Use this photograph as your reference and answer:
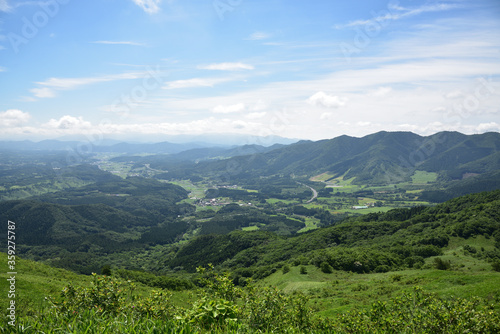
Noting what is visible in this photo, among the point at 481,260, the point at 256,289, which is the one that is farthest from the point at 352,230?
the point at 256,289

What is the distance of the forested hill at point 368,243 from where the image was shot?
202 ft

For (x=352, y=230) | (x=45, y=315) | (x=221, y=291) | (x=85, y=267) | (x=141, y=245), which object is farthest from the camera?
(x=141, y=245)

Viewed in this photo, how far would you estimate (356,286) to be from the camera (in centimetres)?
4066

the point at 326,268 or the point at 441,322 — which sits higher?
the point at 441,322

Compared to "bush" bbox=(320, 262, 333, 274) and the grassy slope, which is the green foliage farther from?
"bush" bbox=(320, 262, 333, 274)

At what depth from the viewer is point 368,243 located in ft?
293

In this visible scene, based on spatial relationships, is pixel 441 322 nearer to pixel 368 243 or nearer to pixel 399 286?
pixel 399 286

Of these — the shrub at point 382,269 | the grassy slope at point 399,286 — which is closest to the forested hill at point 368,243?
the shrub at point 382,269

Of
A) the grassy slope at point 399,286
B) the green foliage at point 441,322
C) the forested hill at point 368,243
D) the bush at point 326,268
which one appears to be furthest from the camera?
the forested hill at point 368,243

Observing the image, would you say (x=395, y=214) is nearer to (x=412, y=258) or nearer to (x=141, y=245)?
(x=412, y=258)

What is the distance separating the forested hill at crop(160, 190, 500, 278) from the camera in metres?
61.5

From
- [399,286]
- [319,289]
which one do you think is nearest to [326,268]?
[319,289]

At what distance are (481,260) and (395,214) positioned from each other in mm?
75951

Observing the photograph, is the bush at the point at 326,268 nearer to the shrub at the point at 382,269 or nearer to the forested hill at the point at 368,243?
the forested hill at the point at 368,243
